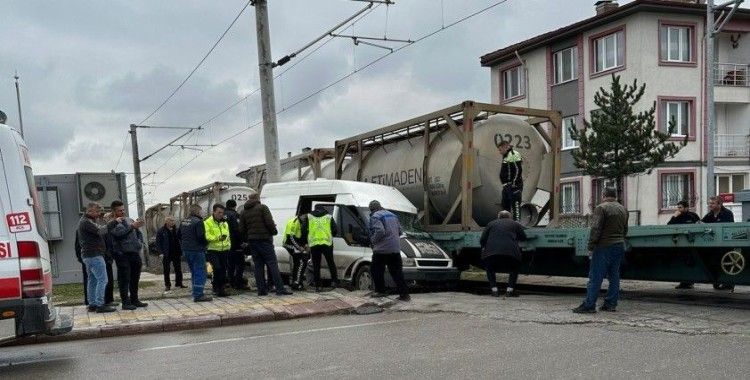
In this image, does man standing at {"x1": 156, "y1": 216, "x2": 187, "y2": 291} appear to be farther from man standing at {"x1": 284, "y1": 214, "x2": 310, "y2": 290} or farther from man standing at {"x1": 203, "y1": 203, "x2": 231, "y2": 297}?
man standing at {"x1": 284, "y1": 214, "x2": 310, "y2": 290}

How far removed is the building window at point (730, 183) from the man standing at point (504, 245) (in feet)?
67.1

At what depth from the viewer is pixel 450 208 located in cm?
1283

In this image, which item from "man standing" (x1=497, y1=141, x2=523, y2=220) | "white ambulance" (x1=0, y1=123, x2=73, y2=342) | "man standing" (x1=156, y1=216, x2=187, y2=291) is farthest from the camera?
"man standing" (x1=156, y1=216, x2=187, y2=291)

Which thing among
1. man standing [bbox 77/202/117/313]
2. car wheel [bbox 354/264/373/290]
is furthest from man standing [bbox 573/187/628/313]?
man standing [bbox 77/202/117/313]

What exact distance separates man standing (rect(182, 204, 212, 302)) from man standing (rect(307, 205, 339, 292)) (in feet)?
6.15

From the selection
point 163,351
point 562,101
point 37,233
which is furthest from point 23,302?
point 562,101

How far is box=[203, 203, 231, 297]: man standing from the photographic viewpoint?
1130 centimetres

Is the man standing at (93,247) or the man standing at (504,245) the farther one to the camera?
the man standing at (504,245)

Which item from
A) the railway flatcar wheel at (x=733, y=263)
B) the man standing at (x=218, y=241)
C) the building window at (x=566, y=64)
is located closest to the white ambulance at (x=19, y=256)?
the man standing at (x=218, y=241)

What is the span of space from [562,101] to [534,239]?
19.5 meters

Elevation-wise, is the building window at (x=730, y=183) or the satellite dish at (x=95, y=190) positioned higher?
the satellite dish at (x=95, y=190)

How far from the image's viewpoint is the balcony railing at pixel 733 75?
27203mm

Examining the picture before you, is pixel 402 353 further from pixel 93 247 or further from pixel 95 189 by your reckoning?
pixel 95 189

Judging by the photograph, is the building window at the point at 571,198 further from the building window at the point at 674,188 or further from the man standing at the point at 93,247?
the man standing at the point at 93,247
